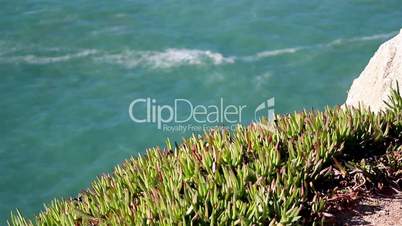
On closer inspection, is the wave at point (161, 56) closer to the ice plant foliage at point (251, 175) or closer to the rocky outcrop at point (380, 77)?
the rocky outcrop at point (380, 77)

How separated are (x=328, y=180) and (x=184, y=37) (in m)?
18.2

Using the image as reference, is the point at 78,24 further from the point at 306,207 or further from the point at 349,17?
the point at 306,207

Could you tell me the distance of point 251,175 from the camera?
682cm

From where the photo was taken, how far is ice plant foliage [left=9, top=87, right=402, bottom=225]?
632cm

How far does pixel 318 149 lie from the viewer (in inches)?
285

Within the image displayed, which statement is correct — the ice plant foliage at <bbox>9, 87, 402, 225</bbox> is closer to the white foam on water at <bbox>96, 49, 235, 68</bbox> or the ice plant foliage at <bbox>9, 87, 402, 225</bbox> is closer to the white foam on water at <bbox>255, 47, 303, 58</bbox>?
the white foam on water at <bbox>96, 49, 235, 68</bbox>

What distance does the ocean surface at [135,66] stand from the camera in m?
20.2

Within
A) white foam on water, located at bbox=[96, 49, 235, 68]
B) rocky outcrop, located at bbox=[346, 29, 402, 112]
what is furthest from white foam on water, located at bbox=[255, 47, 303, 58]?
rocky outcrop, located at bbox=[346, 29, 402, 112]

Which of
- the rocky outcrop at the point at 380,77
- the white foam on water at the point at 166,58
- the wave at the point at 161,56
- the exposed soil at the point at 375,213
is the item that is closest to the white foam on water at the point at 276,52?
the wave at the point at 161,56

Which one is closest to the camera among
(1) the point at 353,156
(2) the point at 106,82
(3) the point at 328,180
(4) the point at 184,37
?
(3) the point at 328,180

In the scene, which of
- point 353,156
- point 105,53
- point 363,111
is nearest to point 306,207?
point 353,156

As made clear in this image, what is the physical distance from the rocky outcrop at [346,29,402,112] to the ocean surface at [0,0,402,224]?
10.0 metres

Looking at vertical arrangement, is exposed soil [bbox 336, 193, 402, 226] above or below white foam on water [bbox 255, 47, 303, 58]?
above

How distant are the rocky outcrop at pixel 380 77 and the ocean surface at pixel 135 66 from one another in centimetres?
1003
